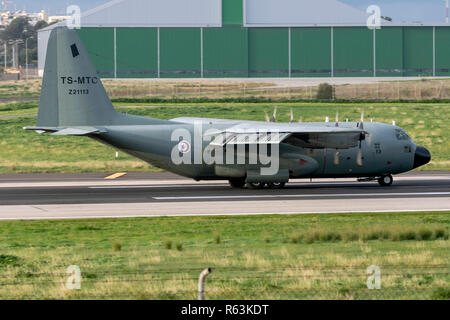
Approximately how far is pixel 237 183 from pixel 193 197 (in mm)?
4311

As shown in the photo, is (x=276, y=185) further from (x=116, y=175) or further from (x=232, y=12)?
(x=232, y=12)

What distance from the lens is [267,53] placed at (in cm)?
12200

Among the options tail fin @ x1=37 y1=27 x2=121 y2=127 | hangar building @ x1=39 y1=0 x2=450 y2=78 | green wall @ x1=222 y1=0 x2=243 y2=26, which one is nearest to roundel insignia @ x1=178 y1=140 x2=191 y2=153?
tail fin @ x1=37 y1=27 x2=121 y2=127

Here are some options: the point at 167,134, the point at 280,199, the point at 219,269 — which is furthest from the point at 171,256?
the point at 167,134

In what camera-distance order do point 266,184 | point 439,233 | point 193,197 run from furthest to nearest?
point 266,184 → point 193,197 → point 439,233

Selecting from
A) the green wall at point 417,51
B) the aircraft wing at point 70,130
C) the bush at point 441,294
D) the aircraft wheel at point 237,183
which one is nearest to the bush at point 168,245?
the bush at point 441,294

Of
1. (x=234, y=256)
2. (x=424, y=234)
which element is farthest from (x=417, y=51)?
(x=234, y=256)

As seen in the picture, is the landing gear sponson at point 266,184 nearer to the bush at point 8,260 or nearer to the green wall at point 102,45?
the bush at point 8,260

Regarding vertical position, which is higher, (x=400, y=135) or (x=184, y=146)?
(x=400, y=135)

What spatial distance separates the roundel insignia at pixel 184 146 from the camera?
4075cm

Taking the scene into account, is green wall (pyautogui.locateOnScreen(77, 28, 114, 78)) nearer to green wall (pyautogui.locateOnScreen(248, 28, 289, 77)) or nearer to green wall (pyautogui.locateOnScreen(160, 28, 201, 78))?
green wall (pyautogui.locateOnScreen(160, 28, 201, 78))
